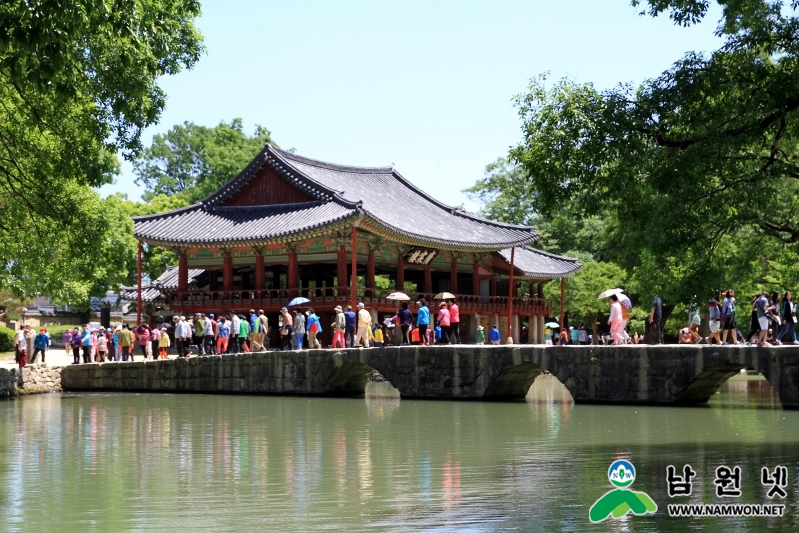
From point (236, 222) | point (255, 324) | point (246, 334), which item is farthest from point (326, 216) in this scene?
point (246, 334)

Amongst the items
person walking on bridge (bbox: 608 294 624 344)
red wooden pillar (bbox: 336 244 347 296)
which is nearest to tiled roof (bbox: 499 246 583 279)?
red wooden pillar (bbox: 336 244 347 296)

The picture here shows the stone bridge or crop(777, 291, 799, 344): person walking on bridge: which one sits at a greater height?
crop(777, 291, 799, 344): person walking on bridge

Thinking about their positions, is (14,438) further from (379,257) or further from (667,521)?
(379,257)

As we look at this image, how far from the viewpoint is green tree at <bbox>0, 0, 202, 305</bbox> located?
57.7ft

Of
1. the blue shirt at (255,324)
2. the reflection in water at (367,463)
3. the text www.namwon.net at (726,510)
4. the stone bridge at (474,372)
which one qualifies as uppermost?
the blue shirt at (255,324)

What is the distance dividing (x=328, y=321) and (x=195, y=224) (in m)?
7.93

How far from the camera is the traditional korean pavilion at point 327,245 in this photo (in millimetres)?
39406

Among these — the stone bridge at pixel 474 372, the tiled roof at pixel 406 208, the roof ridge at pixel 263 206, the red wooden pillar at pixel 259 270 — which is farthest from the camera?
the tiled roof at pixel 406 208

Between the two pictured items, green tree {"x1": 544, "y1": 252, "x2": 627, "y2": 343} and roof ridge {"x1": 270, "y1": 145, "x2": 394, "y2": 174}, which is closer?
roof ridge {"x1": 270, "y1": 145, "x2": 394, "y2": 174}

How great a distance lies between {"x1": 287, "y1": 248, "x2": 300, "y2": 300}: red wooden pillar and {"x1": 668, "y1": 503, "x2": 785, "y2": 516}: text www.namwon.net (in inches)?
1112

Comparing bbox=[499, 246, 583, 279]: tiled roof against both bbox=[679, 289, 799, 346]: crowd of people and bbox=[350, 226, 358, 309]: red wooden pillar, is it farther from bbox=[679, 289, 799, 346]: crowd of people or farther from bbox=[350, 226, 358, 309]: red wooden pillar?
bbox=[679, 289, 799, 346]: crowd of people

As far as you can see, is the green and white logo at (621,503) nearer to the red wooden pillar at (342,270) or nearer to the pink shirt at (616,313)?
the pink shirt at (616,313)

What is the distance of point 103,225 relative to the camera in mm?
24266

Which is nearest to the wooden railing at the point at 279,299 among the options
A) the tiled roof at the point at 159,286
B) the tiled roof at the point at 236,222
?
the tiled roof at the point at 236,222
